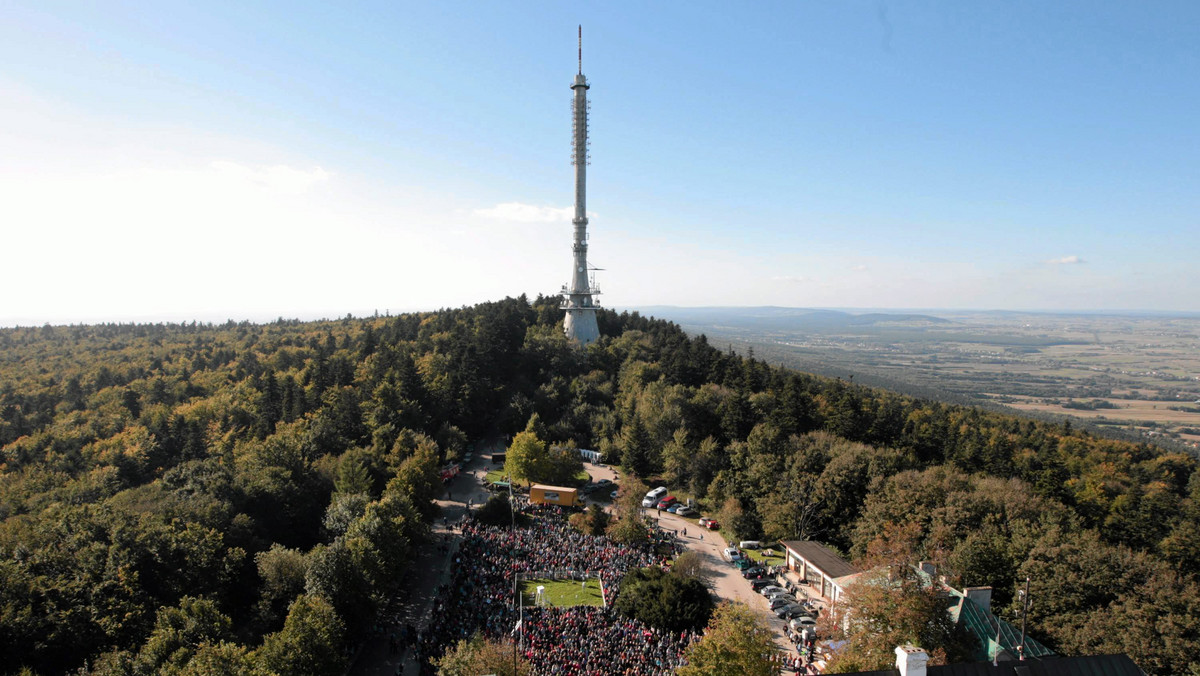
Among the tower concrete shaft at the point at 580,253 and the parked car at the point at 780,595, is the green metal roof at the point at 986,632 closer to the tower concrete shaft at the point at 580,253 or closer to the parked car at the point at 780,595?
the parked car at the point at 780,595

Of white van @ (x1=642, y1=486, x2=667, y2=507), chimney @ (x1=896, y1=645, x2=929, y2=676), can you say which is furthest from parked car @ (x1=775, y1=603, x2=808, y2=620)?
chimney @ (x1=896, y1=645, x2=929, y2=676)

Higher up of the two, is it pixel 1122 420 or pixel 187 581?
pixel 187 581

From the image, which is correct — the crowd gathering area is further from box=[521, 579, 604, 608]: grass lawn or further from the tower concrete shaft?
the tower concrete shaft

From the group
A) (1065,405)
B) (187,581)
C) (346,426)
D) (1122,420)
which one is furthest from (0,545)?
(1065,405)

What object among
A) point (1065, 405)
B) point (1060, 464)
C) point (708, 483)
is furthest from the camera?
point (1065, 405)

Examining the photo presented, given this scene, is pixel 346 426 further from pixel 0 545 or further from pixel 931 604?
pixel 931 604

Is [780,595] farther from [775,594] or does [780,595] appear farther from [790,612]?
[790,612]

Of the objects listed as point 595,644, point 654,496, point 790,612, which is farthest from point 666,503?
point 595,644
